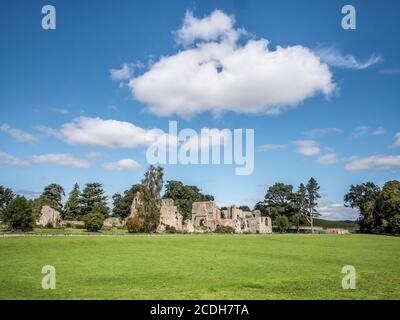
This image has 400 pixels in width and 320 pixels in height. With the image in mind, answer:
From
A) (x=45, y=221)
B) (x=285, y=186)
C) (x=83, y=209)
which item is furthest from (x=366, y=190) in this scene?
(x=45, y=221)

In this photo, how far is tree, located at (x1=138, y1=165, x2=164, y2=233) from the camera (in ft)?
208

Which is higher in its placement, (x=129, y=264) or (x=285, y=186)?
(x=285, y=186)

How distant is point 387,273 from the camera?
1658cm

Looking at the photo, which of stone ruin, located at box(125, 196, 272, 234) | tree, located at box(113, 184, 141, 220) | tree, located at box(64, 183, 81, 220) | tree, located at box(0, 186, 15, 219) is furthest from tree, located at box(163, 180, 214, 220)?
tree, located at box(0, 186, 15, 219)

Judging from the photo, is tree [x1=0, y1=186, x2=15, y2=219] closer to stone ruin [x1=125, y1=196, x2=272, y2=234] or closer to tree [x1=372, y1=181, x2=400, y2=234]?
stone ruin [x1=125, y1=196, x2=272, y2=234]

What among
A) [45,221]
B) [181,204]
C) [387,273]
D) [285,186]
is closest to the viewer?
[387,273]

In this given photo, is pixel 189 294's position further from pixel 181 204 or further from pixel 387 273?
pixel 181 204

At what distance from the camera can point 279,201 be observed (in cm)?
11038

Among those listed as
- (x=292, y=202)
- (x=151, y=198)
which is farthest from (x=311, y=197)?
(x=151, y=198)

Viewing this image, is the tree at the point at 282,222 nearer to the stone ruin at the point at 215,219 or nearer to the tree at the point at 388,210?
the stone ruin at the point at 215,219

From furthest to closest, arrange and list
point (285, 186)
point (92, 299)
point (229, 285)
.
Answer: point (285, 186)
point (229, 285)
point (92, 299)

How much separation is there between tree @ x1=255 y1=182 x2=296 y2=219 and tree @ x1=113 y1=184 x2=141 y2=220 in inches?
1573

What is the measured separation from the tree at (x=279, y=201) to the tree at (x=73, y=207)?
53.5 meters
